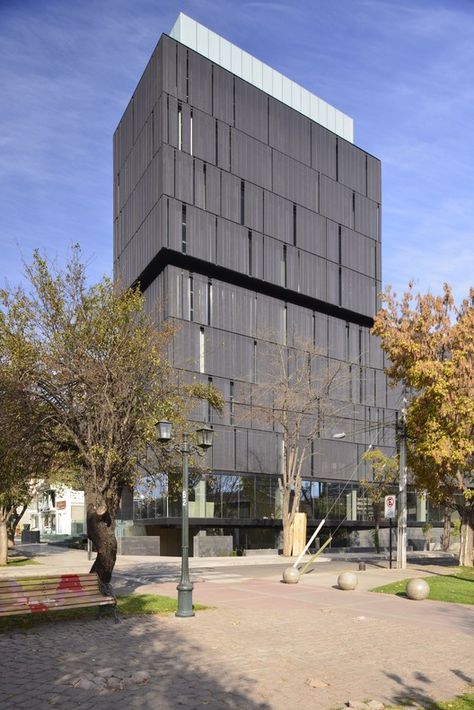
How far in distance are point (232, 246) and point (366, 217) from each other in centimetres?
1753

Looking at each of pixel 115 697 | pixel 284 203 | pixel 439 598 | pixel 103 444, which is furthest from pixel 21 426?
pixel 284 203

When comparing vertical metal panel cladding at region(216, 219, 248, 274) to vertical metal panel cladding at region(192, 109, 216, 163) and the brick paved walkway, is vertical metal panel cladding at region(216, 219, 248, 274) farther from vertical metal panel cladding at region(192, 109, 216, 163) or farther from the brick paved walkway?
the brick paved walkway

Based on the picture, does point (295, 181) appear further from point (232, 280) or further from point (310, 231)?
point (232, 280)

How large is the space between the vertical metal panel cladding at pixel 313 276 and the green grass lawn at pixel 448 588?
113 feet

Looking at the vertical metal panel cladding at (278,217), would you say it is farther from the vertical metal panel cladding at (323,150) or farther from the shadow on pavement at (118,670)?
the shadow on pavement at (118,670)

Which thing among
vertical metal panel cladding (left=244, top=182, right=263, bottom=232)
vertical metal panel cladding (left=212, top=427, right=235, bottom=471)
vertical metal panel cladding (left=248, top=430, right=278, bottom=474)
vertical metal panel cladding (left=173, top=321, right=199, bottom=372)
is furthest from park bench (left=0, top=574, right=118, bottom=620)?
vertical metal panel cladding (left=244, top=182, right=263, bottom=232)

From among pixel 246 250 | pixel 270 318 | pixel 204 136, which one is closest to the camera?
pixel 204 136

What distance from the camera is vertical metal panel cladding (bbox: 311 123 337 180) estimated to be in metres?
59.2

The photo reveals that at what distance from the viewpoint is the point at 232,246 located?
168 ft

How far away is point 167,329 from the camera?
18625mm

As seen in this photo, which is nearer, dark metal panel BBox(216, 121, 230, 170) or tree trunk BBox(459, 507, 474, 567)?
tree trunk BBox(459, 507, 474, 567)

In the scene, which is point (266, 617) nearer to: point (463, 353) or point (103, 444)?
point (103, 444)

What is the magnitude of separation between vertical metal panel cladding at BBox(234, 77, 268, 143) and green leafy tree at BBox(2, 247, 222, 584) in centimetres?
4121

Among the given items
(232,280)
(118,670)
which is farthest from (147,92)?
(118,670)
